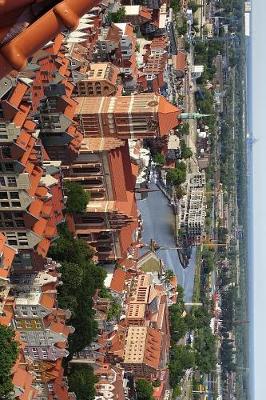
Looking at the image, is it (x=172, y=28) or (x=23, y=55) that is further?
(x=172, y=28)

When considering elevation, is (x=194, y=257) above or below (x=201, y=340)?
above

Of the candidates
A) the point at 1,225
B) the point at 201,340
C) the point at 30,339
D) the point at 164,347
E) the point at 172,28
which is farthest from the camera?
the point at 201,340

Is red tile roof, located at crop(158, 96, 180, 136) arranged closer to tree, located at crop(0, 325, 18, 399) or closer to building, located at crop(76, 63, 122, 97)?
building, located at crop(76, 63, 122, 97)

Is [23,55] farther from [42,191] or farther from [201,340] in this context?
[201,340]

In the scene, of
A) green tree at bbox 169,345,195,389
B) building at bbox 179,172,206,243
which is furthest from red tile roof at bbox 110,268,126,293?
building at bbox 179,172,206,243

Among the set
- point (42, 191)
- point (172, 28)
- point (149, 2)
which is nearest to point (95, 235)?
point (42, 191)

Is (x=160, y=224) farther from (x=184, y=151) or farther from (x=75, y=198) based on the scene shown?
(x=75, y=198)

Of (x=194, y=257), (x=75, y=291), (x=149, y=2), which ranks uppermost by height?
(x=149, y=2)
